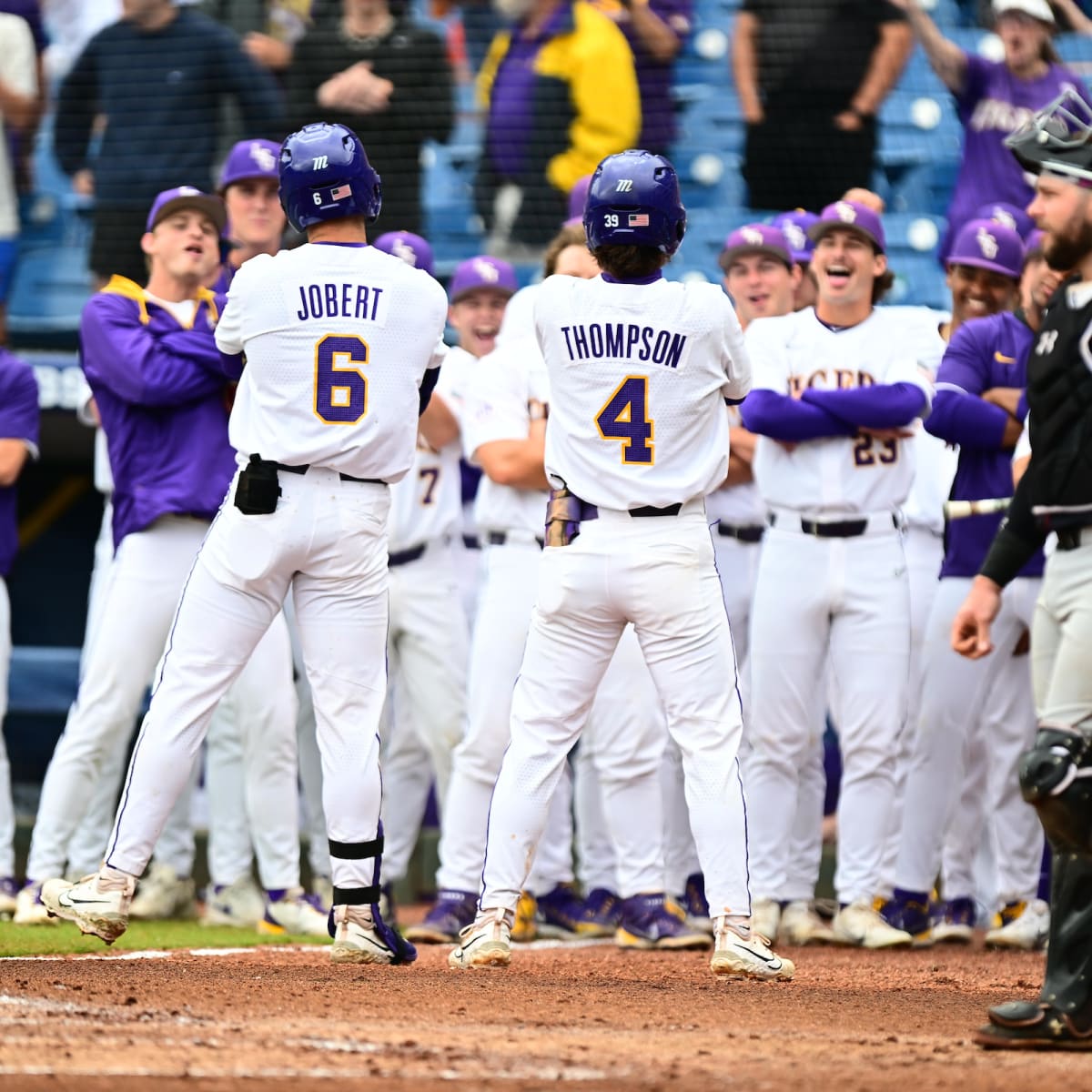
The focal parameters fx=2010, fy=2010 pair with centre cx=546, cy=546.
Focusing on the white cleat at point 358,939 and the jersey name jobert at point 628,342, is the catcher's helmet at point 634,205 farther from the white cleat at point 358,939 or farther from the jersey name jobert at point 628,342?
the white cleat at point 358,939

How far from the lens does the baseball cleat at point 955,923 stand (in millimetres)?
6949

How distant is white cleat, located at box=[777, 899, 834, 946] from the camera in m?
6.71

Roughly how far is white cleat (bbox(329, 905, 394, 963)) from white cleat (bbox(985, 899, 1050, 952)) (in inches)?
96.2

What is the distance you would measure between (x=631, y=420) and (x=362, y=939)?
1510 mm

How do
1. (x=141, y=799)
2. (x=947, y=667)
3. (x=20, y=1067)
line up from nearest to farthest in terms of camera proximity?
(x=20, y=1067)
(x=141, y=799)
(x=947, y=667)

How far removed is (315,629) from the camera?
17.2ft

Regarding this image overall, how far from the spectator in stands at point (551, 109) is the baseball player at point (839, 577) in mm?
3965

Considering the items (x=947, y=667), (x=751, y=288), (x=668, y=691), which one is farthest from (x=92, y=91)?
(x=668, y=691)

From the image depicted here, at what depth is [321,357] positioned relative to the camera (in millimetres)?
5191

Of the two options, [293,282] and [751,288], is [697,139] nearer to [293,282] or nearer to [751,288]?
[751,288]

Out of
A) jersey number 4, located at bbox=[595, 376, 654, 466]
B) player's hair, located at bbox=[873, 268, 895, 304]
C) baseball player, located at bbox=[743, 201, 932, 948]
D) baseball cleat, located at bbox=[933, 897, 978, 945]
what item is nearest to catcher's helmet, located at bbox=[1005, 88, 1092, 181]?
jersey number 4, located at bbox=[595, 376, 654, 466]

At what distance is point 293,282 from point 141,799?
1383mm

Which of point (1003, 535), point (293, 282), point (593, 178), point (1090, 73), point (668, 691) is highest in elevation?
point (1090, 73)

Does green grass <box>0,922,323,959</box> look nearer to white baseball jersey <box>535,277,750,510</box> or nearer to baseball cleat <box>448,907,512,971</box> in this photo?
baseball cleat <box>448,907,512,971</box>
